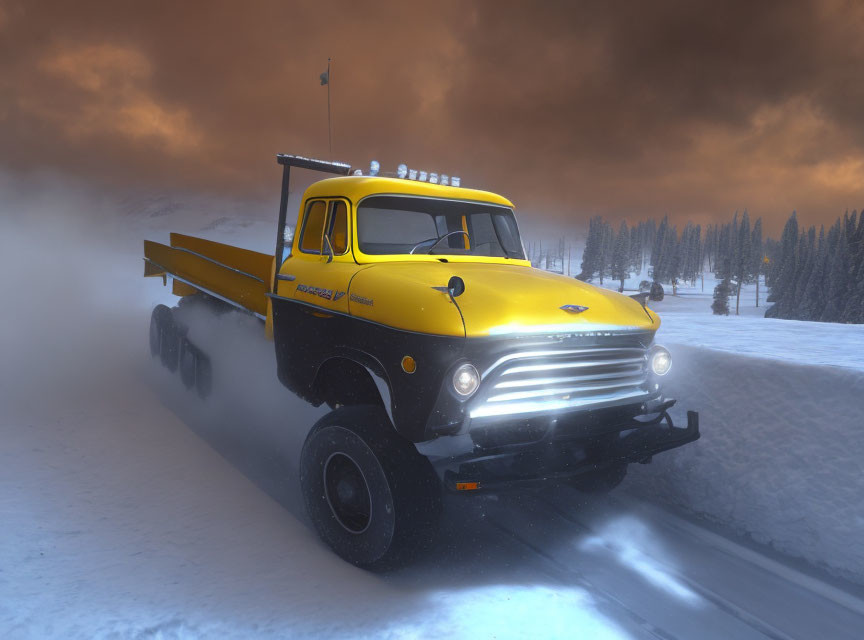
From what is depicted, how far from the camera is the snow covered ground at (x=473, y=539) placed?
10.5ft

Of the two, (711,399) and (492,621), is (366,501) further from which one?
(711,399)

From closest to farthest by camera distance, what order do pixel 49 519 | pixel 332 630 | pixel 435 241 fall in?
pixel 332 630, pixel 49 519, pixel 435 241

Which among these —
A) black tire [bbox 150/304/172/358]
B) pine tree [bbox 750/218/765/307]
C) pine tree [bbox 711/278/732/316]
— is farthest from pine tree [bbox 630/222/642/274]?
black tire [bbox 150/304/172/358]

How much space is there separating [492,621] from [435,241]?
2.89 metres

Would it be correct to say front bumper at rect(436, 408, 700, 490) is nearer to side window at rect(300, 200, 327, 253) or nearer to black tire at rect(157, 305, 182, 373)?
side window at rect(300, 200, 327, 253)

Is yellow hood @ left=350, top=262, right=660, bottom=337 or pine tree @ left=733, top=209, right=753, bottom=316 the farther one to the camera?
pine tree @ left=733, top=209, right=753, bottom=316

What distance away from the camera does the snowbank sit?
396cm

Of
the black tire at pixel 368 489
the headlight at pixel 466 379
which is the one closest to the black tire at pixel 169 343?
the black tire at pixel 368 489

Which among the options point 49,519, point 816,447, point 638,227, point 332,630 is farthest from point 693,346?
point 638,227

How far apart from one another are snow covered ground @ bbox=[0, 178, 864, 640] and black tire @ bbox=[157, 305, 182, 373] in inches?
76.3

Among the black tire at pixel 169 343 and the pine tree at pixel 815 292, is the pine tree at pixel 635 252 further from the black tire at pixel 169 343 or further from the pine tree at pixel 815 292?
the black tire at pixel 169 343

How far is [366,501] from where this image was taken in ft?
12.1

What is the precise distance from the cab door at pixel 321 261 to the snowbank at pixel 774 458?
3.12 m

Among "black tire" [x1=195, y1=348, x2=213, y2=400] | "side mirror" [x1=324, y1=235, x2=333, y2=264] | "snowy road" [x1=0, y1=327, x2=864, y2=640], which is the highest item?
"side mirror" [x1=324, y1=235, x2=333, y2=264]
